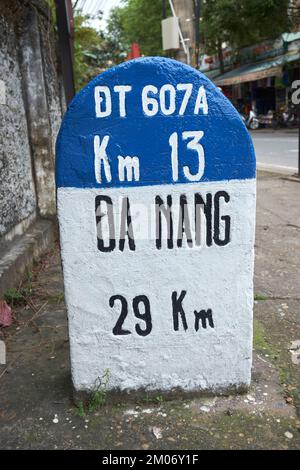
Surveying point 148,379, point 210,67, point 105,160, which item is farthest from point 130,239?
point 210,67

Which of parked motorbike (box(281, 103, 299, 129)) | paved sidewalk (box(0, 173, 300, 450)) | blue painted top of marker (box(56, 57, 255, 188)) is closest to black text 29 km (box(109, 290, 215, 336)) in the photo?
paved sidewalk (box(0, 173, 300, 450))

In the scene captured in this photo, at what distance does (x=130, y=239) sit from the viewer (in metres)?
2.05

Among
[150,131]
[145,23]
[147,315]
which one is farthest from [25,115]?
[145,23]

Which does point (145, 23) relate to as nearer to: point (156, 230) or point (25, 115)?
point (25, 115)

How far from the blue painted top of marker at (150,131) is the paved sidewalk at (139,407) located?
1.06 m

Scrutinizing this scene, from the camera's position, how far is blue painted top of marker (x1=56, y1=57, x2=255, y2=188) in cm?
192

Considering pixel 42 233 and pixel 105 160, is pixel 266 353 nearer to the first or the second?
pixel 105 160

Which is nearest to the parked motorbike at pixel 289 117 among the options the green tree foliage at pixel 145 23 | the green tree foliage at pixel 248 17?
the green tree foliage at pixel 248 17

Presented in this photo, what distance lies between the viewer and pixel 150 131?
6.39 feet

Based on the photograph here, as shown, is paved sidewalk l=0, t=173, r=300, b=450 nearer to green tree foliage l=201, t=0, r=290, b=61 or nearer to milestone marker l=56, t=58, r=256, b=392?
milestone marker l=56, t=58, r=256, b=392

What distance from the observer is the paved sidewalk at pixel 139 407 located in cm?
200

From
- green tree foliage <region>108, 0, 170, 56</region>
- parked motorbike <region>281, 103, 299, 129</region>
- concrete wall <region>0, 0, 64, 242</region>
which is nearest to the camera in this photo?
concrete wall <region>0, 0, 64, 242</region>

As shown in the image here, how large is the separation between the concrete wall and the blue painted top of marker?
1.98 meters

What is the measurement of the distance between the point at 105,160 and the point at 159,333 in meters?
0.83
